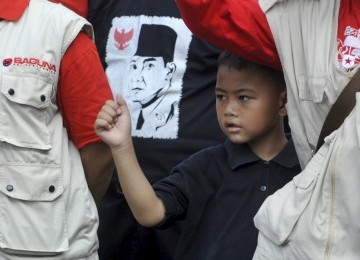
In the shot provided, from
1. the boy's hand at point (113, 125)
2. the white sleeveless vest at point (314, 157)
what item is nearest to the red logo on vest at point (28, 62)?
the boy's hand at point (113, 125)

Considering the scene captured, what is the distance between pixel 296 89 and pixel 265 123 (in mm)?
289

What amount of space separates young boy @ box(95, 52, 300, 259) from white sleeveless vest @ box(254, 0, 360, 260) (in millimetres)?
217

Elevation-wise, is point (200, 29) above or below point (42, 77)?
above

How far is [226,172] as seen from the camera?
11.7ft

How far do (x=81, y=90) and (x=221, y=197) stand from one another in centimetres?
56

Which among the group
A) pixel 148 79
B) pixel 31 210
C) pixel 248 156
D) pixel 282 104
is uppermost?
pixel 282 104

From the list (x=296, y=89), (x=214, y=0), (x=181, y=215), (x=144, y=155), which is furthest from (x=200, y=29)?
(x=144, y=155)

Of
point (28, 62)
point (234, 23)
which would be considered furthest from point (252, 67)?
point (28, 62)

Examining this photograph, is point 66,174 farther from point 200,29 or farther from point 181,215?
point 200,29

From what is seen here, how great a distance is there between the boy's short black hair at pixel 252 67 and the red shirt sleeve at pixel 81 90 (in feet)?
1.33

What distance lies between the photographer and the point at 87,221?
358 cm

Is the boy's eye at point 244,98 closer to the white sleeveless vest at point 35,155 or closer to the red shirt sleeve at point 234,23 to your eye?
the red shirt sleeve at point 234,23

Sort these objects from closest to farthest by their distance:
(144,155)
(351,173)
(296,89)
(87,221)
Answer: (351,173), (296,89), (87,221), (144,155)

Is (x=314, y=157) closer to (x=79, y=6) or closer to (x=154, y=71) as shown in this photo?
(x=154, y=71)
